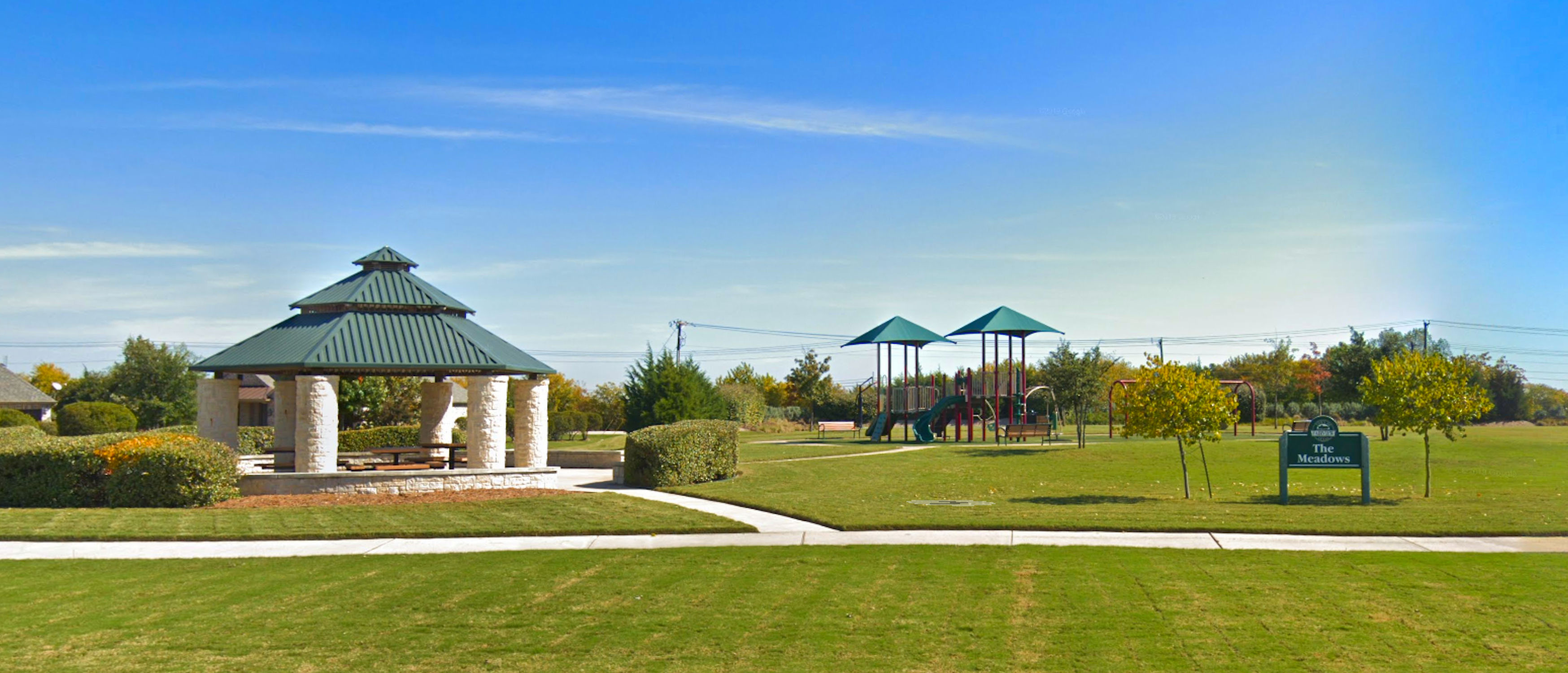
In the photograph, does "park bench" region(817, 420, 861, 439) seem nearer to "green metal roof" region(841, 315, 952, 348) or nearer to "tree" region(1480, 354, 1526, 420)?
"green metal roof" region(841, 315, 952, 348)

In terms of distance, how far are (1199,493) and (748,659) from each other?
1467 centimetres

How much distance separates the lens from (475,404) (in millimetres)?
21453

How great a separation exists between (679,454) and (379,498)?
18.4 ft

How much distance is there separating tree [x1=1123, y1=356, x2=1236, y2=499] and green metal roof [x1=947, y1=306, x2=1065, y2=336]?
18609mm

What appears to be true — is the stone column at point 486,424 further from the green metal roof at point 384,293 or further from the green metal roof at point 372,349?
the green metal roof at point 384,293

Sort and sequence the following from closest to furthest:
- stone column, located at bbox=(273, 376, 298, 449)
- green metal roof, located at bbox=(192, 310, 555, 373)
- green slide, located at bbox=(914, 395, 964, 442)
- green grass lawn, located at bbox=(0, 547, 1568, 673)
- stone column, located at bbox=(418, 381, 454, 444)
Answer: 1. green grass lawn, located at bbox=(0, 547, 1568, 673)
2. green metal roof, located at bbox=(192, 310, 555, 373)
3. stone column, located at bbox=(273, 376, 298, 449)
4. stone column, located at bbox=(418, 381, 454, 444)
5. green slide, located at bbox=(914, 395, 964, 442)

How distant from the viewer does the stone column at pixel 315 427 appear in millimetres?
19969

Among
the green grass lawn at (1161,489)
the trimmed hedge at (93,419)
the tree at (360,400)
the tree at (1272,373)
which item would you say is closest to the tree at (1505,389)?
the tree at (1272,373)

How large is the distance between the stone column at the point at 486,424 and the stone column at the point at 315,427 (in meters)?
2.50

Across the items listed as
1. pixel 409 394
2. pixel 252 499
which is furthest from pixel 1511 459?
pixel 409 394

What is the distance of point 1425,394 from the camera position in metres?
18.5

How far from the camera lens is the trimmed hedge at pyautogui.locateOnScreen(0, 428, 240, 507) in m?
18.0

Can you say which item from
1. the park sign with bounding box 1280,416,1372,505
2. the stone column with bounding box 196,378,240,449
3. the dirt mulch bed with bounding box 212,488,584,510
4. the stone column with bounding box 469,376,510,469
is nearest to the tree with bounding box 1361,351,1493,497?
the park sign with bounding box 1280,416,1372,505

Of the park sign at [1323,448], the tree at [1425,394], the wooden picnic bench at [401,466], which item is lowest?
the wooden picnic bench at [401,466]
